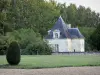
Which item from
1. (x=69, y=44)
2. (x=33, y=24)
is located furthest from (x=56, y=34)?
(x=33, y=24)

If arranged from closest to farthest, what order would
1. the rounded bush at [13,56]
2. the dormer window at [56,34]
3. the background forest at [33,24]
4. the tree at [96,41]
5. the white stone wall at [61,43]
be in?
the rounded bush at [13,56]
the background forest at [33,24]
the white stone wall at [61,43]
the dormer window at [56,34]
the tree at [96,41]

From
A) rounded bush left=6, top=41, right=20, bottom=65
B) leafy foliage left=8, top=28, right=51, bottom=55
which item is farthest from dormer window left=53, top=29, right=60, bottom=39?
rounded bush left=6, top=41, right=20, bottom=65

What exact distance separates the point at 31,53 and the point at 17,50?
25786 millimetres

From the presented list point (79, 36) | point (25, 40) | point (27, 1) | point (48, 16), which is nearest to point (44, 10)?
point (48, 16)

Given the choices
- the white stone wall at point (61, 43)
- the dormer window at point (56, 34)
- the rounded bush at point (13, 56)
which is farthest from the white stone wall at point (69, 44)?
the rounded bush at point (13, 56)

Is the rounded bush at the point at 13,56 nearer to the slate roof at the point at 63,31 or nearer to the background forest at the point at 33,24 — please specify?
the background forest at the point at 33,24

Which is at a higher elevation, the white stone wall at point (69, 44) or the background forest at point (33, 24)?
the background forest at point (33, 24)

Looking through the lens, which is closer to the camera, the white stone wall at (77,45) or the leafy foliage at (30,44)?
the leafy foliage at (30,44)

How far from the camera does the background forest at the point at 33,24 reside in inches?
1994

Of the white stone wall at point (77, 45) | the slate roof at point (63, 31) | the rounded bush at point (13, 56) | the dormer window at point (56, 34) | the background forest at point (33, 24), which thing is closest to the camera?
the rounded bush at point (13, 56)

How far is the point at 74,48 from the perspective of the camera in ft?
205

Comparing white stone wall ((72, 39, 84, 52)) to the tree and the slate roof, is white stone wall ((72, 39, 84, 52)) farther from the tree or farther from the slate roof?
the tree

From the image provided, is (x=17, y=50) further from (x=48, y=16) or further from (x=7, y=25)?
(x=48, y=16)

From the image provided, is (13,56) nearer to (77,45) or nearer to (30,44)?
(30,44)
